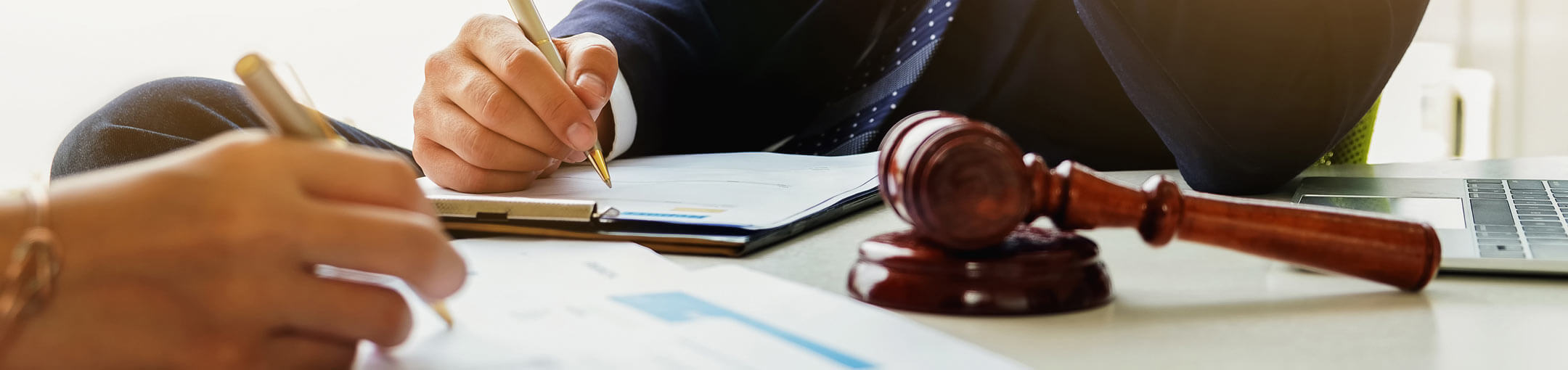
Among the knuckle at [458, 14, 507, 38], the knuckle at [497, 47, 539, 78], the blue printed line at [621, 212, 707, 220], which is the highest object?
the knuckle at [458, 14, 507, 38]

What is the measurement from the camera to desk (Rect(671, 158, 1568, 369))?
0.35 meters

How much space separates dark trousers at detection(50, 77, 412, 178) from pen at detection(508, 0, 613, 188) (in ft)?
0.75

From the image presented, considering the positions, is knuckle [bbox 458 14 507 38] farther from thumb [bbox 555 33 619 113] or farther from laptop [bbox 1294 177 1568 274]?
laptop [bbox 1294 177 1568 274]

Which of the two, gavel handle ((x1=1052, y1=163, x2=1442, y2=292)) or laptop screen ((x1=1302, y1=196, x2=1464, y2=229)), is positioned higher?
laptop screen ((x1=1302, y1=196, x2=1464, y2=229))

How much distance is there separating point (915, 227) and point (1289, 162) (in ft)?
1.39

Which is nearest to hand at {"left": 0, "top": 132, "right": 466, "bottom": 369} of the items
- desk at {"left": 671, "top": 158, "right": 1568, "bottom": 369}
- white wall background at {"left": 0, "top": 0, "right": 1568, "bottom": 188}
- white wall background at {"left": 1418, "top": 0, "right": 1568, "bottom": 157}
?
desk at {"left": 671, "top": 158, "right": 1568, "bottom": 369}

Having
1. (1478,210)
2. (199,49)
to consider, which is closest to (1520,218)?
(1478,210)

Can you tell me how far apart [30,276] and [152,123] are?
499 millimetres

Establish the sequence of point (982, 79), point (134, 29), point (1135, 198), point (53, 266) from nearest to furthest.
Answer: point (53, 266)
point (1135, 198)
point (982, 79)
point (134, 29)

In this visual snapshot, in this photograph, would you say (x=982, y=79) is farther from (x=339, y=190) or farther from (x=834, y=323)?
(x=339, y=190)

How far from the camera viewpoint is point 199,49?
178 centimetres

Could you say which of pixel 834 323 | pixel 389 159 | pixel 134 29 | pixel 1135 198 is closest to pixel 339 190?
pixel 389 159

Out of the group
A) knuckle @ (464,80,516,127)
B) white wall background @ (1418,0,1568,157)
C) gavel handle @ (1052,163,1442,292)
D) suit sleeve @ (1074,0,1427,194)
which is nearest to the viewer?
gavel handle @ (1052,163,1442,292)

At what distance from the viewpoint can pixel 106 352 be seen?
32cm
